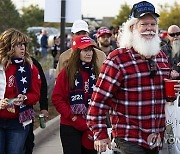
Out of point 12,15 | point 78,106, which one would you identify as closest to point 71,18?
point 78,106

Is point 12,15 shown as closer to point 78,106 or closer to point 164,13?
point 78,106

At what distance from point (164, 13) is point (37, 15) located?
1655 centimetres

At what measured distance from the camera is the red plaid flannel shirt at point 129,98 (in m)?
Result: 4.26

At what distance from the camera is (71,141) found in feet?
19.0

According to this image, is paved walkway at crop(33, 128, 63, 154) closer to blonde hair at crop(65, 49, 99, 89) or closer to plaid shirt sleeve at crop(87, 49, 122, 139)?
blonde hair at crop(65, 49, 99, 89)

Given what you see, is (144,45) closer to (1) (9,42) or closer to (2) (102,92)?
(2) (102,92)

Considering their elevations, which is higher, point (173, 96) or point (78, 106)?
point (173, 96)

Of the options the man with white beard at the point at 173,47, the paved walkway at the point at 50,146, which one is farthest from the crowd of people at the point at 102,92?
the man with white beard at the point at 173,47

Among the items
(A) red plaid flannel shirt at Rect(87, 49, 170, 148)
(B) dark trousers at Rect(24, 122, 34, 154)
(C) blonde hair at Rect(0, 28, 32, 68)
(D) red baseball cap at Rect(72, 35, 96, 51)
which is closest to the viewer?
(A) red plaid flannel shirt at Rect(87, 49, 170, 148)

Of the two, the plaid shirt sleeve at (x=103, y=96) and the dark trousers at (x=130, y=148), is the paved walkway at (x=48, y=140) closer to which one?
the dark trousers at (x=130, y=148)

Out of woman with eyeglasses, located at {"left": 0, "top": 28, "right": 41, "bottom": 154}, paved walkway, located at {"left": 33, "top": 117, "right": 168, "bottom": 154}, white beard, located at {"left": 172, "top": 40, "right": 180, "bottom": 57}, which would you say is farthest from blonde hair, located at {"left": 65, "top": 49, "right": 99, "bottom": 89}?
white beard, located at {"left": 172, "top": 40, "right": 180, "bottom": 57}

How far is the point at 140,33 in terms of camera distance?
171 inches

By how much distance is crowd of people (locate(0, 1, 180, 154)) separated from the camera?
14.0 ft

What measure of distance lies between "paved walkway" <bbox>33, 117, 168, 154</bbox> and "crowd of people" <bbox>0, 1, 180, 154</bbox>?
2.29 m
